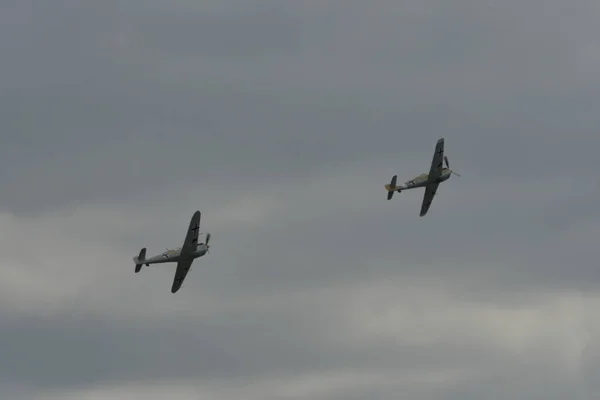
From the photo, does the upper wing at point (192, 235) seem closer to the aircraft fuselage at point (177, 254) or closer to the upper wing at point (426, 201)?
the aircraft fuselage at point (177, 254)

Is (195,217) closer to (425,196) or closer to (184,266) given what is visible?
(184,266)

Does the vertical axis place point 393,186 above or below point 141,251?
above

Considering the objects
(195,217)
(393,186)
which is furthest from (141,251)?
(393,186)

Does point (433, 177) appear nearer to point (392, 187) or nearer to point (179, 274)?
point (392, 187)

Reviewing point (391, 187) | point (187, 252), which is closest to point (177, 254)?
point (187, 252)

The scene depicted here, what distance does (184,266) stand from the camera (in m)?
146

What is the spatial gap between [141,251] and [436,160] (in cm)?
3652

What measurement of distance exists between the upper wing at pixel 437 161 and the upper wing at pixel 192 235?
29.7 metres

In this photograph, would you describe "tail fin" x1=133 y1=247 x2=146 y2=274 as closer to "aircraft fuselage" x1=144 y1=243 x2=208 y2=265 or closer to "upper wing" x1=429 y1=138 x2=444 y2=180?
"aircraft fuselage" x1=144 y1=243 x2=208 y2=265

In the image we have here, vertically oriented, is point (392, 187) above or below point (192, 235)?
above

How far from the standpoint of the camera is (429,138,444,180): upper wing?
499 ft

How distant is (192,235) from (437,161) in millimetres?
31262

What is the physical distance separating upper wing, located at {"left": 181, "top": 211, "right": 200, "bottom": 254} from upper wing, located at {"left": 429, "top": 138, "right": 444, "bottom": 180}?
97.4ft

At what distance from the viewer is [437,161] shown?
153m
